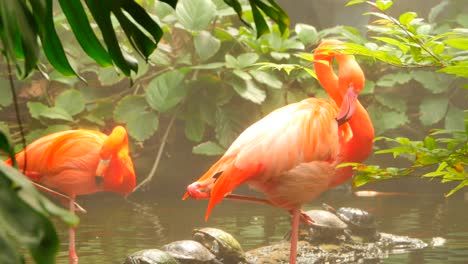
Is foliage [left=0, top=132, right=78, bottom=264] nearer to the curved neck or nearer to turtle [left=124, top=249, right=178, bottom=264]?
turtle [left=124, top=249, right=178, bottom=264]

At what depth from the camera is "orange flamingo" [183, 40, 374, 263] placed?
9.21 ft

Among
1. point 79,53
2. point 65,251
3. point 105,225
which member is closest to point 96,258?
point 65,251

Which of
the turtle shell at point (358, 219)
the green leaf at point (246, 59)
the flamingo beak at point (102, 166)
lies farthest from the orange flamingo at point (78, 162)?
the green leaf at point (246, 59)

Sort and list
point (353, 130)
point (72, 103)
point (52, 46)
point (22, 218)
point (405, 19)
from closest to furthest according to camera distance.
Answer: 1. point (22, 218)
2. point (52, 46)
3. point (405, 19)
4. point (353, 130)
5. point (72, 103)

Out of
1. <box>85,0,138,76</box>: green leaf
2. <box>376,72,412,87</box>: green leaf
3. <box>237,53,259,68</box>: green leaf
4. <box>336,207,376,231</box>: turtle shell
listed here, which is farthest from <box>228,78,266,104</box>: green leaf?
<box>85,0,138,76</box>: green leaf

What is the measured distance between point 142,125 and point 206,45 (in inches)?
27.0

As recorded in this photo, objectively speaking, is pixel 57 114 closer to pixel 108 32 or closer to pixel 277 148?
pixel 277 148

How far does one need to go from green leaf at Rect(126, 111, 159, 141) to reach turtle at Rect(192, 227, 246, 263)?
1763mm

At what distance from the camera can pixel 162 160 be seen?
17.6 feet

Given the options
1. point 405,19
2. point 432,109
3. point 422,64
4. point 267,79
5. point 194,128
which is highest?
point 405,19

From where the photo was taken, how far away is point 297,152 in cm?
286

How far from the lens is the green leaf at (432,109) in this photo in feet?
17.2

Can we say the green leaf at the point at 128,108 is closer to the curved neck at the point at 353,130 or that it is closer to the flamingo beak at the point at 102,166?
the flamingo beak at the point at 102,166

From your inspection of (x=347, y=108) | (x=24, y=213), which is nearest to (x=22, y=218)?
(x=24, y=213)
